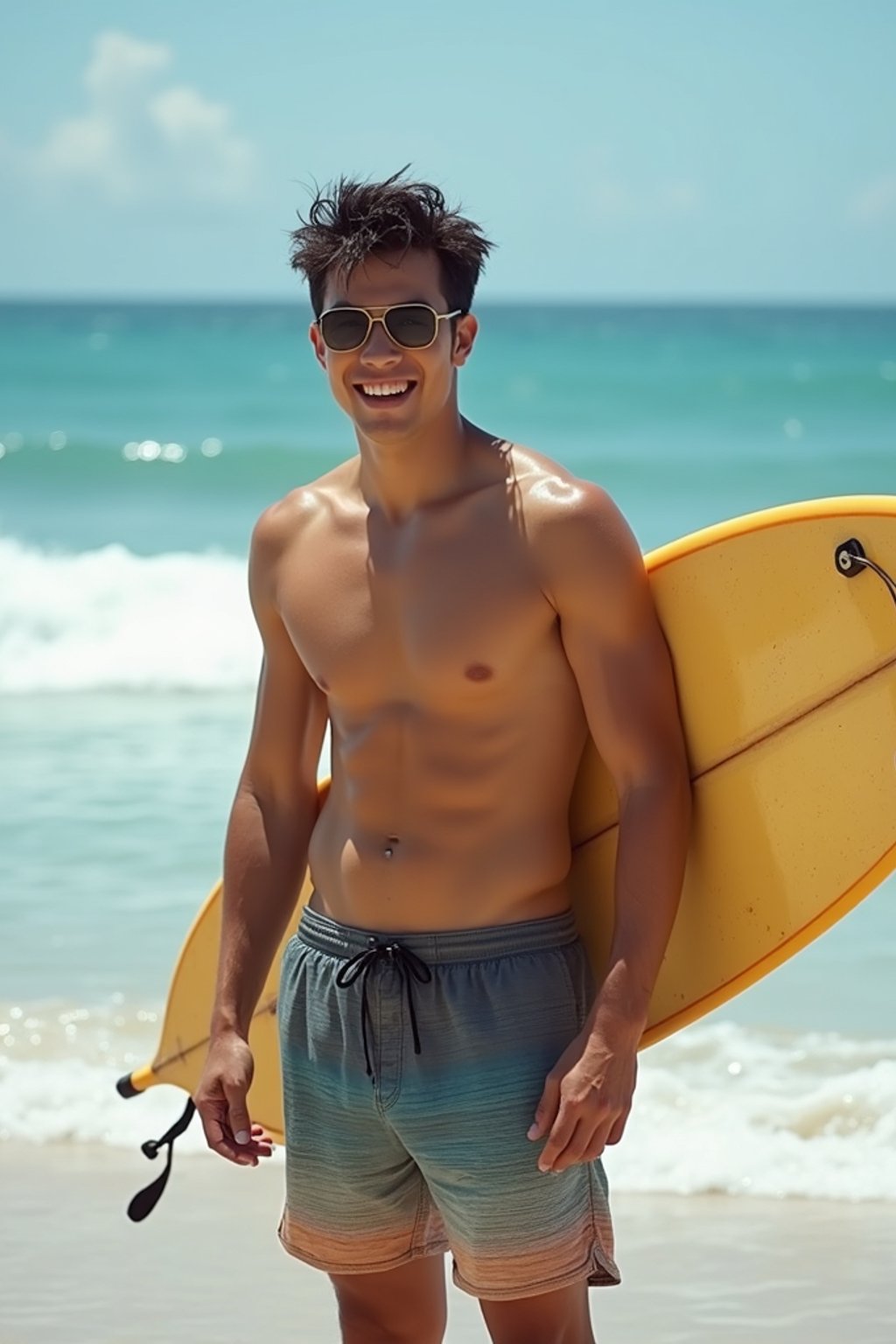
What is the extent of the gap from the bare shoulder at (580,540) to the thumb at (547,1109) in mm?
545

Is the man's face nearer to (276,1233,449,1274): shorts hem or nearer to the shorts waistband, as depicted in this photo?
the shorts waistband

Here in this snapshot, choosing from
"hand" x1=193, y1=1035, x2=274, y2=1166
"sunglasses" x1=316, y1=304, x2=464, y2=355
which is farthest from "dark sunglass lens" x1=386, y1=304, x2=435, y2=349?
"hand" x1=193, y1=1035, x2=274, y2=1166

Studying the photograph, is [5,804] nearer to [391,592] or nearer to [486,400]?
[391,592]

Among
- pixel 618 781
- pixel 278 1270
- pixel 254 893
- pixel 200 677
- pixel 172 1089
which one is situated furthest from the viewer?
pixel 200 677

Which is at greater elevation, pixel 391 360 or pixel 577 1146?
pixel 391 360

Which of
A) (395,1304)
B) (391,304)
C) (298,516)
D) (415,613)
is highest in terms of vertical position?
(391,304)

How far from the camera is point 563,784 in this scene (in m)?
2.28

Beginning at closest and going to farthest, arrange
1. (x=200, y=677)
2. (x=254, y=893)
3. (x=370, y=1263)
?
(x=370, y=1263), (x=254, y=893), (x=200, y=677)

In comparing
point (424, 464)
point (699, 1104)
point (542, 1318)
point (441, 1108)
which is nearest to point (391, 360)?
point (424, 464)

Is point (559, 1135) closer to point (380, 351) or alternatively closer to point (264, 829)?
point (264, 829)

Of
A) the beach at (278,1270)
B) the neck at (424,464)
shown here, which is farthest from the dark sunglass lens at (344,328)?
the beach at (278,1270)

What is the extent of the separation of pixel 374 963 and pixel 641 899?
1.07ft

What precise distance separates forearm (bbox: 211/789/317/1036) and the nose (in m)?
0.63

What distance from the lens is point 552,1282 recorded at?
7.11 ft
